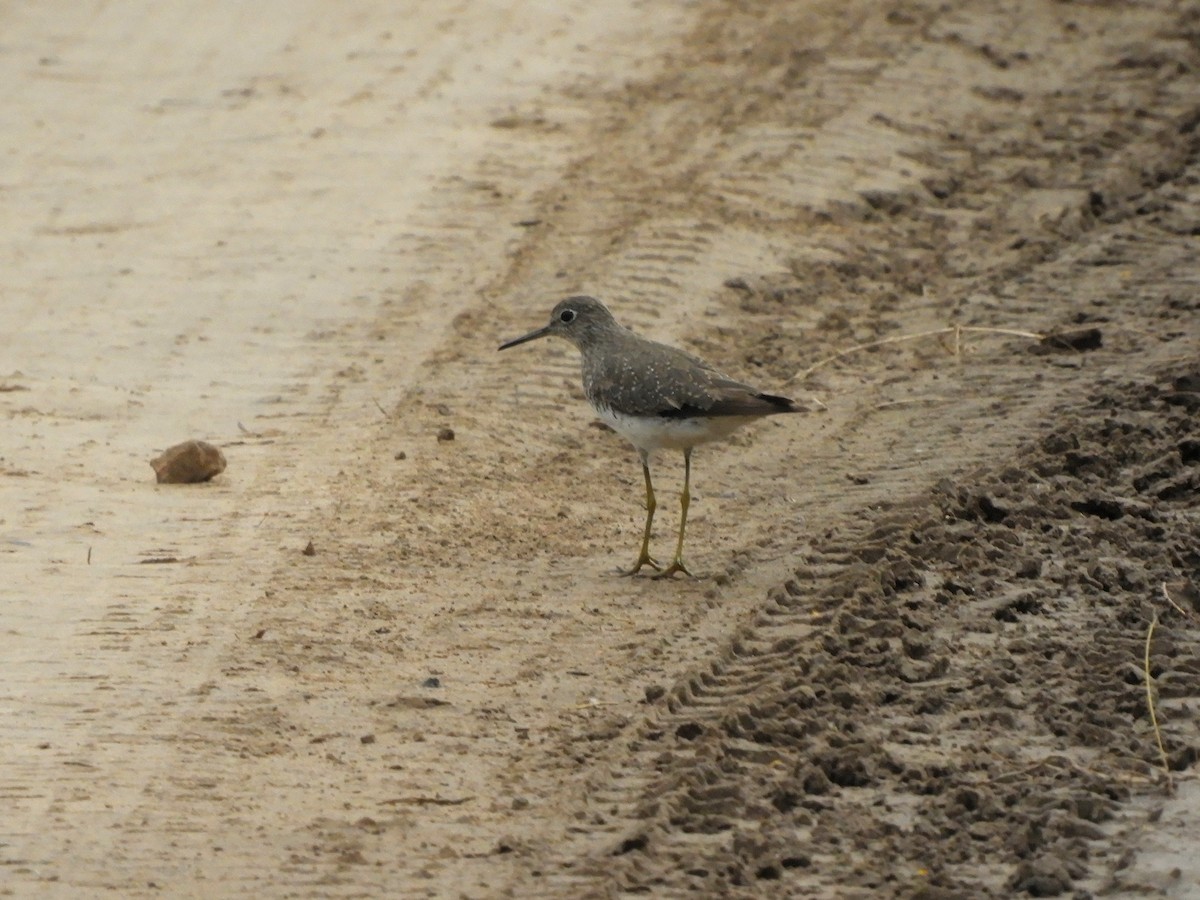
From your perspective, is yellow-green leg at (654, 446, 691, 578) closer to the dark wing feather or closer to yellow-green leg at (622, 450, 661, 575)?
yellow-green leg at (622, 450, 661, 575)

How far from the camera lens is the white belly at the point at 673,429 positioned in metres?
8.13

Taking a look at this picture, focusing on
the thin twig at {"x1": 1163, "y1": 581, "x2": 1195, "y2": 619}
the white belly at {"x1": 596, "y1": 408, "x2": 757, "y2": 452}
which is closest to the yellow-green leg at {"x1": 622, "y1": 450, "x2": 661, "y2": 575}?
the white belly at {"x1": 596, "y1": 408, "x2": 757, "y2": 452}

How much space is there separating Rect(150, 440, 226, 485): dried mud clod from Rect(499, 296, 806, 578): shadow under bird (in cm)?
163

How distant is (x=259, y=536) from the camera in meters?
8.31

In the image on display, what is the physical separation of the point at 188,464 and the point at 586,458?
1801 millimetres

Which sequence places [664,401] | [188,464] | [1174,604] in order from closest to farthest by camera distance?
[1174,604] → [664,401] → [188,464]

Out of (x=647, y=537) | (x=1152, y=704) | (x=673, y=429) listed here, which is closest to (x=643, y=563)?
(x=647, y=537)

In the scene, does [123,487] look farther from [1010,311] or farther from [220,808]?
[1010,311]

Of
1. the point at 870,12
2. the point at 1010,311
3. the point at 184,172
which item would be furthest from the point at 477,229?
the point at 870,12

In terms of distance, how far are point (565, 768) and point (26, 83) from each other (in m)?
8.72

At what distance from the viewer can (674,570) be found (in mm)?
8148

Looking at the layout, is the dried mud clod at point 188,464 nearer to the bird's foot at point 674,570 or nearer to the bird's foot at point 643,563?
the bird's foot at point 643,563

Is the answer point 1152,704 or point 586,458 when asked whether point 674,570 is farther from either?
point 1152,704

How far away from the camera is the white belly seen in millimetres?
8133
